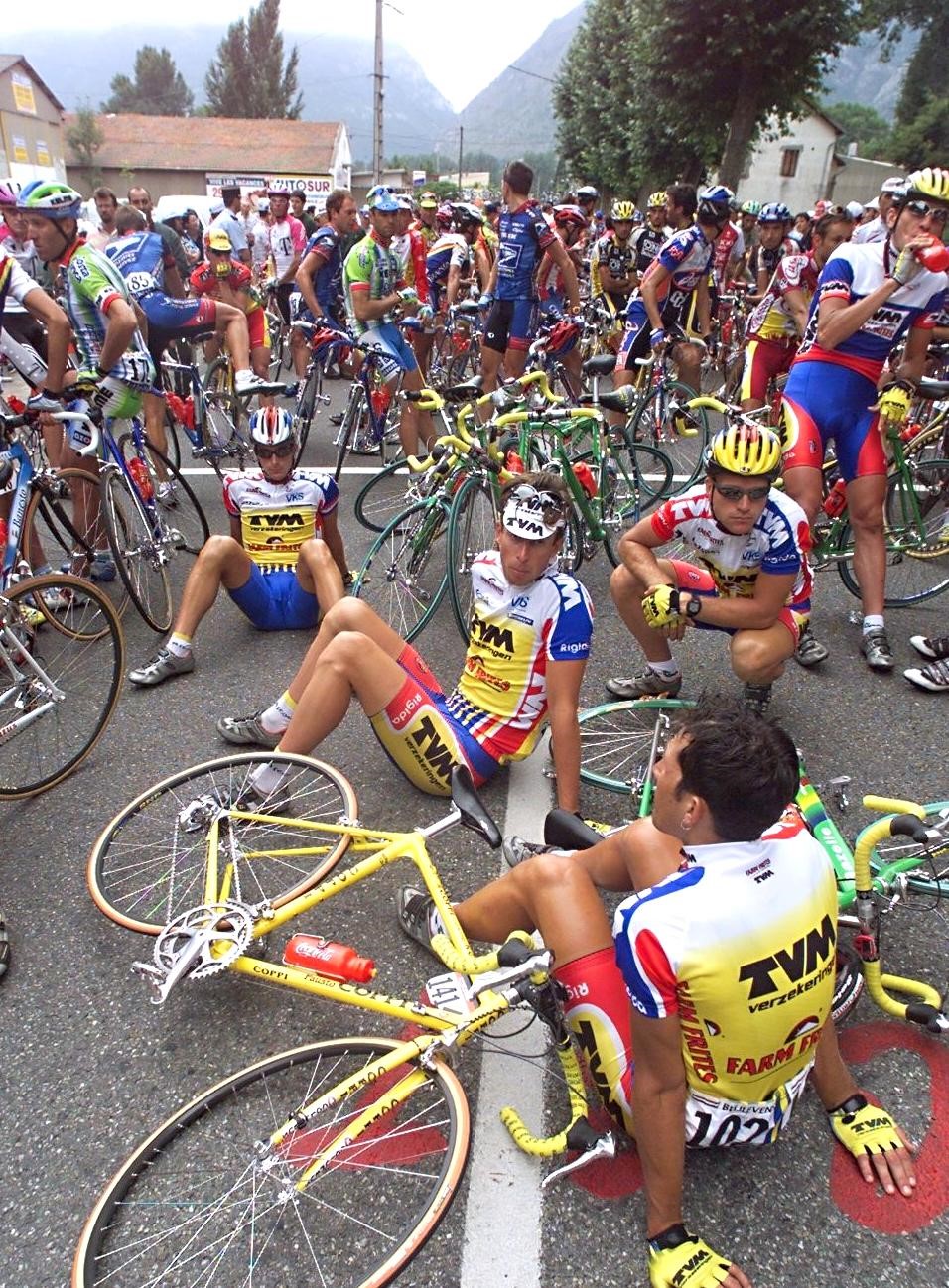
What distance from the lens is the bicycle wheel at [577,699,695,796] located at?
131 inches

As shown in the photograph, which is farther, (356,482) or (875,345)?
(356,482)

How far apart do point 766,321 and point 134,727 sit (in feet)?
17.9

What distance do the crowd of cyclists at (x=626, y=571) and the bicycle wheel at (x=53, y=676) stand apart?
0.43m

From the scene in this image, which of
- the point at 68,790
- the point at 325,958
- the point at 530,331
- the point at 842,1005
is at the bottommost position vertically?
the point at 68,790

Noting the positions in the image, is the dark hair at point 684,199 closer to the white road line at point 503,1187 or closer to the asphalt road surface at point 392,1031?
the asphalt road surface at point 392,1031

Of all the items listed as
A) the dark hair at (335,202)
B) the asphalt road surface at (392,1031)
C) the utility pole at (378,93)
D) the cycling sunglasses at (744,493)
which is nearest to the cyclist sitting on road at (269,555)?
the asphalt road surface at (392,1031)

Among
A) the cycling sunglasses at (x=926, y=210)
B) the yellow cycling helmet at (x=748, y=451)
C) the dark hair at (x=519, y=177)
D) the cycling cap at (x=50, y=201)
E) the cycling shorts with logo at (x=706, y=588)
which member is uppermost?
the dark hair at (x=519, y=177)

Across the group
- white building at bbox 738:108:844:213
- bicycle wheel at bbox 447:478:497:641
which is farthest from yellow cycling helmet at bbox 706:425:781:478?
white building at bbox 738:108:844:213

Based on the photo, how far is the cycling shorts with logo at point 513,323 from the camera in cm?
716

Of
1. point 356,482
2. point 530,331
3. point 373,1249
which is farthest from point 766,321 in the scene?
point 373,1249

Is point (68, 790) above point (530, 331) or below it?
below

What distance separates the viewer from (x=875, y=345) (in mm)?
4258

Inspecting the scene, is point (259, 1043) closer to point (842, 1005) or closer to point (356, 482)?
point (842, 1005)

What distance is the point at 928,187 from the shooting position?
12.6 ft
